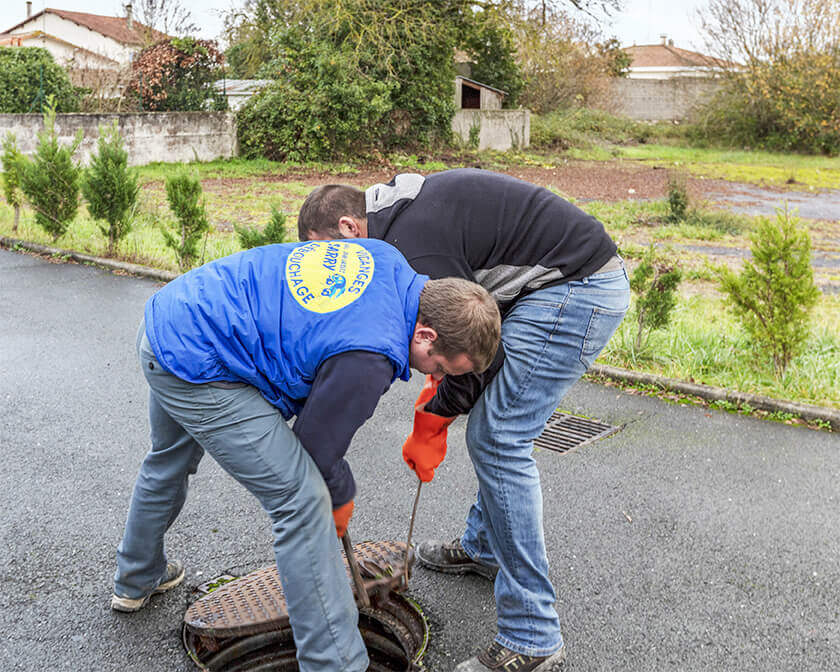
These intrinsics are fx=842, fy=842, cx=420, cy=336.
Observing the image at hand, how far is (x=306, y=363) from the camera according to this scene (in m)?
2.25

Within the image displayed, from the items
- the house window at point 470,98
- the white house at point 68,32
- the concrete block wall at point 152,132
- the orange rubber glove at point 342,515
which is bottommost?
the orange rubber glove at point 342,515

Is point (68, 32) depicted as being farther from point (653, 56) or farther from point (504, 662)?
point (504, 662)

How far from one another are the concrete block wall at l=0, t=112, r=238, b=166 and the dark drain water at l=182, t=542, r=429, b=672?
15.0m

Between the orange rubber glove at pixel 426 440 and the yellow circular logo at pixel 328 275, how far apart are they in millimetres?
693

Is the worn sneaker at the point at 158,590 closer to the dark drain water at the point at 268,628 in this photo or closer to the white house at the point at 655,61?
the dark drain water at the point at 268,628

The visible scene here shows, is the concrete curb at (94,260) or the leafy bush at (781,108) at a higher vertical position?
the leafy bush at (781,108)

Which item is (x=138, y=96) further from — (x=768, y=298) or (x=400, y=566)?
(x=400, y=566)

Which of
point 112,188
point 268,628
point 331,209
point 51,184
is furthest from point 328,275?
point 51,184

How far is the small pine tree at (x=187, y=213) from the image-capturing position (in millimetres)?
8609

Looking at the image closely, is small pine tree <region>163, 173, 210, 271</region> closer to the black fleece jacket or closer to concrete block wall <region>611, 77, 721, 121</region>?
the black fleece jacket

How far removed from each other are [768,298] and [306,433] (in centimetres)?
437

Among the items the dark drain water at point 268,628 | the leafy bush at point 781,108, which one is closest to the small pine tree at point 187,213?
the dark drain water at point 268,628

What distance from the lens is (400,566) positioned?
316cm

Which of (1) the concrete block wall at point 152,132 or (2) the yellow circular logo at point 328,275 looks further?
(1) the concrete block wall at point 152,132
